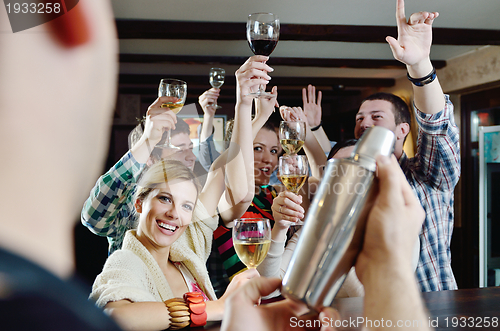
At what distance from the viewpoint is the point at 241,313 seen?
415 millimetres

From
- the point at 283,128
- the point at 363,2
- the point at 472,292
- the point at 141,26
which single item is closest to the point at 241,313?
the point at 472,292

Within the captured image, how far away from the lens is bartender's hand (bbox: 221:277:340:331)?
16.1 inches

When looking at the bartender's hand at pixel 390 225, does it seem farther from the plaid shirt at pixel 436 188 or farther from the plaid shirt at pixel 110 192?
the plaid shirt at pixel 436 188

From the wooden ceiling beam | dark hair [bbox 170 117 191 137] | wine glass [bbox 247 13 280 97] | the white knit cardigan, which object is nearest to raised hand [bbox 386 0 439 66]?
wine glass [bbox 247 13 280 97]

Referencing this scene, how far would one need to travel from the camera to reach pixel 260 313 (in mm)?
433

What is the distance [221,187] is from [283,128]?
0.32 meters

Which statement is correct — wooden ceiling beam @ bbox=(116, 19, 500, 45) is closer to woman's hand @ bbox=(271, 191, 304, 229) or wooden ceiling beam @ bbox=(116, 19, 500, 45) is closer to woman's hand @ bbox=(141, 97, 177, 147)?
woman's hand @ bbox=(141, 97, 177, 147)

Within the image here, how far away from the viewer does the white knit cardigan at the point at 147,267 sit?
917mm

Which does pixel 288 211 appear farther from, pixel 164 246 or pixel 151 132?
pixel 151 132

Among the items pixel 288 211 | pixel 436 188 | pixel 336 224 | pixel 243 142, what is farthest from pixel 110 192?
pixel 436 188

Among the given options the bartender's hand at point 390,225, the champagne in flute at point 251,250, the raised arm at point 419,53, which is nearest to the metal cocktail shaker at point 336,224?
the bartender's hand at point 390,225

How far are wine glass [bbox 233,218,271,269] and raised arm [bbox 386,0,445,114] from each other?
85 centimetres

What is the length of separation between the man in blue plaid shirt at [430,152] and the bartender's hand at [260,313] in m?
1.15

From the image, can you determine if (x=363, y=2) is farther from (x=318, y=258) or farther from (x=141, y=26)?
(x=318, y=258)
